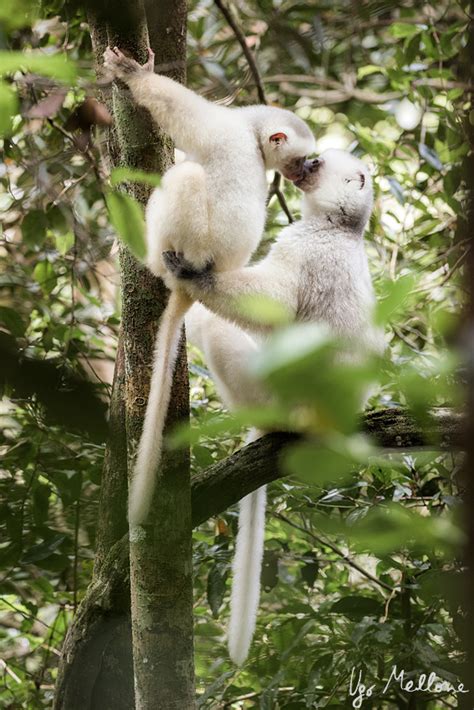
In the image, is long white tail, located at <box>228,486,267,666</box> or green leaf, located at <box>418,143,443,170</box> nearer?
long white tail, located at <box>228,486,267,666</box>

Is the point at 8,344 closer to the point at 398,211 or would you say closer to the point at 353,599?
the point at 353,599

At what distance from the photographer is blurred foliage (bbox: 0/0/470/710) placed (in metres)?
1.43

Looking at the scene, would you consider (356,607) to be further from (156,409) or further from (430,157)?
(430,157)

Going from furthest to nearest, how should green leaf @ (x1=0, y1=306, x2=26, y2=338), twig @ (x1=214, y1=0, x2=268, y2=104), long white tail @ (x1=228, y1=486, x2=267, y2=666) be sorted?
twig @ (x1=214, y1=0, x2=268, y2=104), green leaf @ (x1=0, y1=306, x2=26, y2=338), long white tail @ (x1=228, y1=486, x2=267, y2=666)

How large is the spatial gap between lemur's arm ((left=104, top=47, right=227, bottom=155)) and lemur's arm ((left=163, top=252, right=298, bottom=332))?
1.44 ft

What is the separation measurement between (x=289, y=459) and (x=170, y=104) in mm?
2546

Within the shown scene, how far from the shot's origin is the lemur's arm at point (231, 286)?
117 inches

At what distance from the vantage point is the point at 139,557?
2.90 metres

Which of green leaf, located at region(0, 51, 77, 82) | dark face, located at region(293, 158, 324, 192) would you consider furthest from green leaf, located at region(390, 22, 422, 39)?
green leaf, located at region(0, 51, 77, 82)

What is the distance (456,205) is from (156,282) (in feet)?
5.73

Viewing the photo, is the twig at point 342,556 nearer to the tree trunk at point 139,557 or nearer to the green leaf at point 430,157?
the tree trunk at point 139,557

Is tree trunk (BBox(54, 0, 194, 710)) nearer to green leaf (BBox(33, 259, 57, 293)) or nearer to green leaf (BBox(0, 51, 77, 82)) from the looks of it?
green leaf (BBox(33, 259, 57, 293))

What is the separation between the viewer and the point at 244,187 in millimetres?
3016

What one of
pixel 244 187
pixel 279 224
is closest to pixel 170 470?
pixel 244 187
